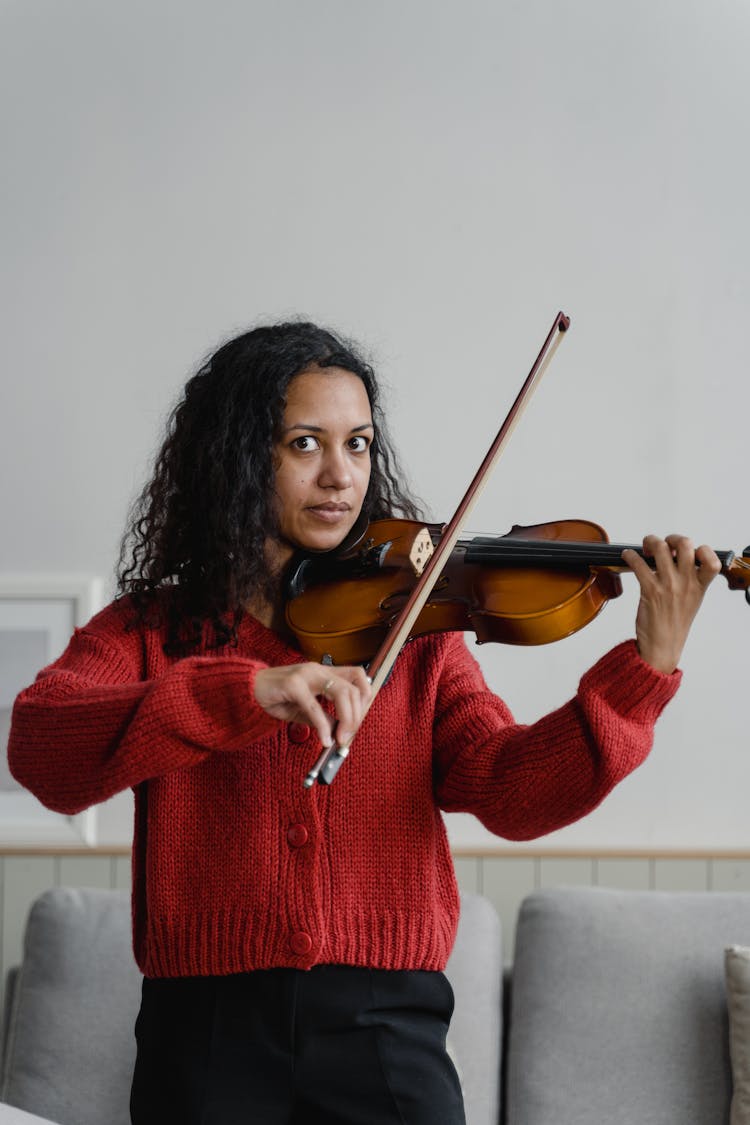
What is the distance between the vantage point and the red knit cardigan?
1164 millimetres

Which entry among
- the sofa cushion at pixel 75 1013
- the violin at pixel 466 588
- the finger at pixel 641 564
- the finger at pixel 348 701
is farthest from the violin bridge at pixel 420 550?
the sofa cushion at pixel 75 1013

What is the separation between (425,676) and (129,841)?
46.0 inches

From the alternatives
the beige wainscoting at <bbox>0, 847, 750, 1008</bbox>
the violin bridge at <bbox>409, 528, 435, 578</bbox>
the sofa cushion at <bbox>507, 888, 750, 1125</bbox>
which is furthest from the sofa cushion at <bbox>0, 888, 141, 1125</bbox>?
the violin bridge at <bbox>409, 528, 435, 578</bbox>

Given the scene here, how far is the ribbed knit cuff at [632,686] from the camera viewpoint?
1.16m

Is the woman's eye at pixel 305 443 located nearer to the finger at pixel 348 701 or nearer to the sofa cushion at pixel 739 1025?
the finger at pixel 348 701

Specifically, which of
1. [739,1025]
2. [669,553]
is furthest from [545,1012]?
[669,553]

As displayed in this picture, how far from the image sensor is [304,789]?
1.25m

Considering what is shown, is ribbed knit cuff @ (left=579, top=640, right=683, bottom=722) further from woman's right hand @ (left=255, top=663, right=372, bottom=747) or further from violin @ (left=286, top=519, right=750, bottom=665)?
woman's right hand @ (left=255, top=663, right=372, bottom=747)

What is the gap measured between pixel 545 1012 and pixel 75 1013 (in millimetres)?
749

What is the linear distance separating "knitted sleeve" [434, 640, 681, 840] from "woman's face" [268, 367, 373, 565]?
A: 0.20 metres

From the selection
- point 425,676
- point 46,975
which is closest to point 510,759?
point 425,676

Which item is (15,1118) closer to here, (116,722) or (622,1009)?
(116,722)

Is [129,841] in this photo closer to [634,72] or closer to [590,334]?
[590,334]

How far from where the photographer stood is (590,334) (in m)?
2.31
